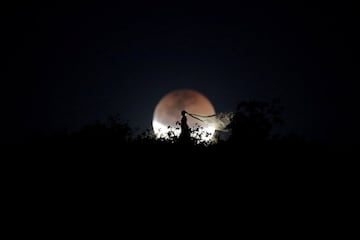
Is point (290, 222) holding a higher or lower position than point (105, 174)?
lower

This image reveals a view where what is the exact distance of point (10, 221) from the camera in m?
10.2

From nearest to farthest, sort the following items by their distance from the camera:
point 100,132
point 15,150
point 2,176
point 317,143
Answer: point 2,176 < point 15,150 < point 317,143 < point 100,132

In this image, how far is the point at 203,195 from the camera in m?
11.6

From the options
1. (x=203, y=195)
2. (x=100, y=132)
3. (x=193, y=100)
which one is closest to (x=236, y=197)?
(x=203, y=195)

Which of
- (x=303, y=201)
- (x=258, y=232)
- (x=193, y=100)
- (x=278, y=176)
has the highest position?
(x=193, y=100)

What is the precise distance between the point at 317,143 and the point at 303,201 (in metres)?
5.99

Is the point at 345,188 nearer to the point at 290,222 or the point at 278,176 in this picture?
the point at 278,176

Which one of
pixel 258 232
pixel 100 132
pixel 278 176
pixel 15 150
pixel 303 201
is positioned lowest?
pixel 258 232

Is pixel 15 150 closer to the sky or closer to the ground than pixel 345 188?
closer to the sky

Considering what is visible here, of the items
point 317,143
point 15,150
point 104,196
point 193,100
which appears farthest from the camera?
point 193,100

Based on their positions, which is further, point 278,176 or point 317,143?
point 317,143

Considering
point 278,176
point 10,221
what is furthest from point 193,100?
point 10,221

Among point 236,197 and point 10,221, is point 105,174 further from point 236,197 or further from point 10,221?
point 236,197

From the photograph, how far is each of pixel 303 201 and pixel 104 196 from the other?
8458mm
